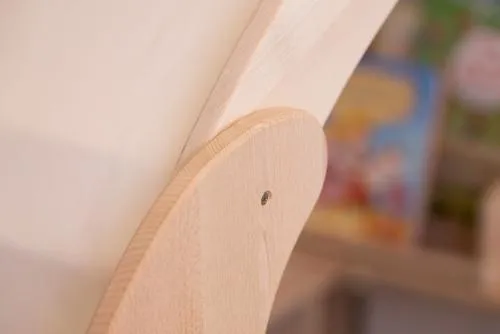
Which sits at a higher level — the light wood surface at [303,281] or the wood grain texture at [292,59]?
the wood grain texture at [292,59]

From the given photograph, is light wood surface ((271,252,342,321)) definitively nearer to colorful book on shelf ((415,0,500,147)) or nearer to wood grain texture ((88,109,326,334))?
colorful book on shelf ((415,0,500,147))

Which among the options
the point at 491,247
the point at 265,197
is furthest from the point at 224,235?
the point at 491,247

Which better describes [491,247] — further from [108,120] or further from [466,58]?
[108,120]

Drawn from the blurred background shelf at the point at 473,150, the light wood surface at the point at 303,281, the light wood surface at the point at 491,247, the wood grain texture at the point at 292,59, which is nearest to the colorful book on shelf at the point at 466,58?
the blurred background shelf at the point at 473,150

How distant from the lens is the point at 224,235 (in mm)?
389

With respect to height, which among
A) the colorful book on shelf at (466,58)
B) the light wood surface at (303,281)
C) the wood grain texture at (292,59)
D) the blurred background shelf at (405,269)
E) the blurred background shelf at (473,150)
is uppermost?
the colorful book on shelf at (466,58)

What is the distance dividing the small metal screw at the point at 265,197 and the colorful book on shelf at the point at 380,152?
924 mm

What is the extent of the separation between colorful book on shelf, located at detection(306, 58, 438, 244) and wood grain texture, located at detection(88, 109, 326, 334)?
889 mm

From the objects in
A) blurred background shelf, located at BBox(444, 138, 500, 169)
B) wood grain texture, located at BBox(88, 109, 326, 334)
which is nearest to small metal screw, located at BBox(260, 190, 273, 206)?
wood grain texture, located at BBox(88, 109, 326, 334)

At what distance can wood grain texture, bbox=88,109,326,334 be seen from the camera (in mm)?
355

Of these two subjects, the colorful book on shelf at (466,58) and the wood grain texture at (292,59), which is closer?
the wood grain texture at (292,59)

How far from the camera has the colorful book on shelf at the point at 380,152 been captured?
1314 mm

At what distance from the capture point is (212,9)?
40cm

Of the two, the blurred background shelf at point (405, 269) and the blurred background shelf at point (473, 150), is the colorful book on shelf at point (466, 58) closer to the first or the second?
the blurred background shelf at point (473, 150)
